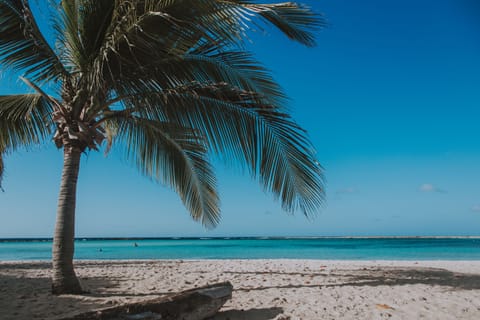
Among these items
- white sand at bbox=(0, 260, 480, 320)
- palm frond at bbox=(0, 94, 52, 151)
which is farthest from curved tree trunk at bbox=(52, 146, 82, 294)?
palm frond at bbox=(0, 94, 52, 151)

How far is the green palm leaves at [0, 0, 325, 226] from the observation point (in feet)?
13.6

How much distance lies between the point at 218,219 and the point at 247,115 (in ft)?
9.86

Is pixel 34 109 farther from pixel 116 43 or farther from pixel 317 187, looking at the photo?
pixel 317 187

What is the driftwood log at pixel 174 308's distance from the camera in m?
2.86

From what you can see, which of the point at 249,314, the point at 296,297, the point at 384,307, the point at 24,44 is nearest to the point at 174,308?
the point at 249,314

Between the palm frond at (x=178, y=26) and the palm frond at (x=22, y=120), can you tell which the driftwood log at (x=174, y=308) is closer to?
the palm frond at (x=178, y=26)

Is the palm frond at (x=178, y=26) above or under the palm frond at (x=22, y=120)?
above

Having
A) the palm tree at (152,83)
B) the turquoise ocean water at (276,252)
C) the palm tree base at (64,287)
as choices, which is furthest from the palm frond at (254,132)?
the turquoise ocean water at (276,252)

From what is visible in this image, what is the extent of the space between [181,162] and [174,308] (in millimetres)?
3776

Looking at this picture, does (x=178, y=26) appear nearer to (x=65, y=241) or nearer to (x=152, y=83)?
(x=152, y=83)

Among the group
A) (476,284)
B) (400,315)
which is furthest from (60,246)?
(476,284)

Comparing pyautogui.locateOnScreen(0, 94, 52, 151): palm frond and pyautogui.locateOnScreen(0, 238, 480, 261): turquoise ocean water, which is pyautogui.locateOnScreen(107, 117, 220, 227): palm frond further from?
pyautogui.locateOnScreen(0, 238, 480, 261): turquoise ocean water

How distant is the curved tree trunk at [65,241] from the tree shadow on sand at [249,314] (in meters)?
2.24

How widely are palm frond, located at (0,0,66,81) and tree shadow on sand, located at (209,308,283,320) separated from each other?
3.71 m
